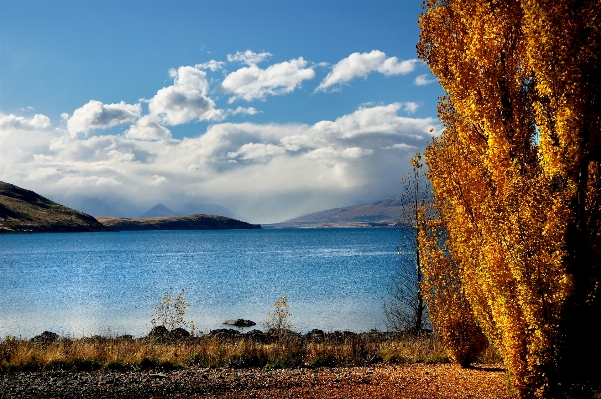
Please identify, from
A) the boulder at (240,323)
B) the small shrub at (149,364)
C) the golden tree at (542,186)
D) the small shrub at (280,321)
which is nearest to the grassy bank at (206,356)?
the small shrub at (149,364)

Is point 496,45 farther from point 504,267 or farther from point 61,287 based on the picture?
point 61,287

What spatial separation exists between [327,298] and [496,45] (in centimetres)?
3386

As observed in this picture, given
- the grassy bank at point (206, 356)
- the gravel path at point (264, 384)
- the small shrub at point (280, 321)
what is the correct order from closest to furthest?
1. the gravel path at point (264, 384)
2. the grassy bank at point (206, 356)
3. the small shrub at point (280, 321)

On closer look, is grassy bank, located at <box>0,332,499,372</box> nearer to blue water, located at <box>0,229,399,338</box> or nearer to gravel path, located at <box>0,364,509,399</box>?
gravel path, located at <box>0,364,509,399</box>

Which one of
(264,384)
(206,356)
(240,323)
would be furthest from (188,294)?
(264,384)

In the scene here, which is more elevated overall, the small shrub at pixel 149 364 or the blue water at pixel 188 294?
the small shrub at pixel 149 364

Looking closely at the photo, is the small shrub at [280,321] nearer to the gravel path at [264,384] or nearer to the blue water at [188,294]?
the blue water at [188,294]

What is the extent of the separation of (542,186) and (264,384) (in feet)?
25.9

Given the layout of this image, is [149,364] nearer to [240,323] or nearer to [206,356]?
[206,356]

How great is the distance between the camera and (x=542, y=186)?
9.09 m

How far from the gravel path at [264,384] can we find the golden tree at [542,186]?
216 centimetres

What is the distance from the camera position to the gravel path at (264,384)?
36.1 ft

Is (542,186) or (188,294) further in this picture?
(188,294)

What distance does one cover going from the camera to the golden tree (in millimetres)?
9039
